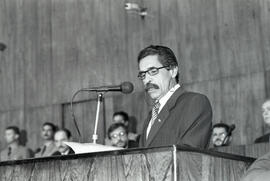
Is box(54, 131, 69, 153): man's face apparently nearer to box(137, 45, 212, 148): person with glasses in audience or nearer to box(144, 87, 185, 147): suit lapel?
box(137, 45, 212, 148): person with glasses in audience

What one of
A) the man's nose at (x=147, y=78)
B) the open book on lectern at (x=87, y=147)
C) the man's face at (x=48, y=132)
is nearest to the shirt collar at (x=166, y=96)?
the man's nose at (x=147, y=78)

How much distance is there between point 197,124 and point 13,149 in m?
5.04

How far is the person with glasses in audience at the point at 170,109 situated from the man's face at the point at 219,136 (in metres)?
2.55

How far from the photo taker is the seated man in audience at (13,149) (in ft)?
24.8

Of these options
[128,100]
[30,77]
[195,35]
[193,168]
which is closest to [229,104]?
[195,35]

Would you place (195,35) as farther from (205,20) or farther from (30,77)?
(30,77)

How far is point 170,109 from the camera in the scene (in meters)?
3.26

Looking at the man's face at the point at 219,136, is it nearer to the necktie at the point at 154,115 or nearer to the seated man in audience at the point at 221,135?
the seated man in audience at the point at 221,135

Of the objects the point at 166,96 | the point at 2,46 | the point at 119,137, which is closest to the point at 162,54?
the point at 166,96

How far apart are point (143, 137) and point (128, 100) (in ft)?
14.3

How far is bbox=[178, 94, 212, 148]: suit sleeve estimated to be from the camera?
2973 millimetres

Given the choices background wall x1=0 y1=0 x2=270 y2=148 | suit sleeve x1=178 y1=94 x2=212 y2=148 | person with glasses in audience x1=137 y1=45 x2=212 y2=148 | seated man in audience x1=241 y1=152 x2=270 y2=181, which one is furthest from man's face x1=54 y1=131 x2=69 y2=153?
seated man in audience x1=241 y1=152 x2=270 y2=181

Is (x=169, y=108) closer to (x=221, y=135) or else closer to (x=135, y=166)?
(x=135, y=166)

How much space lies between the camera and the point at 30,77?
28.5 ft
